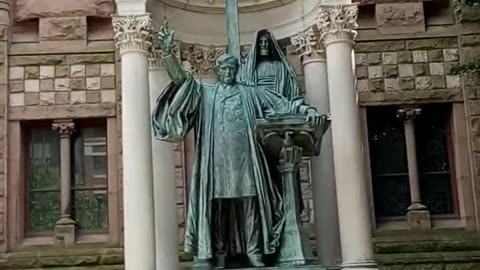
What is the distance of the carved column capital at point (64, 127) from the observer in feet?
42.4

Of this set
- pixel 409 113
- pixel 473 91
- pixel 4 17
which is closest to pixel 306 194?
pixel 409 113

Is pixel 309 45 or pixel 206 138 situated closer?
pixel 206 138

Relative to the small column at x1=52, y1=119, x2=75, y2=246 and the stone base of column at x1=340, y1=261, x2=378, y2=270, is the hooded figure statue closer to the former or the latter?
the stone base of column at x1=340, y1=261, x2=378, y2=270

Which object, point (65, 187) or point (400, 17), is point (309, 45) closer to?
point (400, 17)

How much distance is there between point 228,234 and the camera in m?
9.47

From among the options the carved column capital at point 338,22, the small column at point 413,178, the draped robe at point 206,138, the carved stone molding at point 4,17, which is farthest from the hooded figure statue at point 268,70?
the carved stone molding at point 4,17

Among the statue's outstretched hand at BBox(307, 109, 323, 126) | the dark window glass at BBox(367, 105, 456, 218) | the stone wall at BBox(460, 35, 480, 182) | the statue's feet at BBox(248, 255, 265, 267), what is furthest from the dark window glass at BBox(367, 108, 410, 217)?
the statue's feet at BBox(248, 255, 265, 267)

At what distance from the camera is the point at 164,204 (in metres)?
10.9

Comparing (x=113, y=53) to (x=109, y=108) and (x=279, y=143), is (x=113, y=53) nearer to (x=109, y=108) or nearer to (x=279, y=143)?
(x=109, y=108)

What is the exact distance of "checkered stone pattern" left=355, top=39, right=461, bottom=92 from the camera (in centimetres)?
1309

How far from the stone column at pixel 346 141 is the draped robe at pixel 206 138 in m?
1.07

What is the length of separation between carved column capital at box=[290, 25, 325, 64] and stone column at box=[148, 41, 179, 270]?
5.68 ft

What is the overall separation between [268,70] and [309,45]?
3.94 ft

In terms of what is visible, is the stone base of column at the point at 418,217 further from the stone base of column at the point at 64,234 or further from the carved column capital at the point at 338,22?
the stone base of column at the point at 64,234
